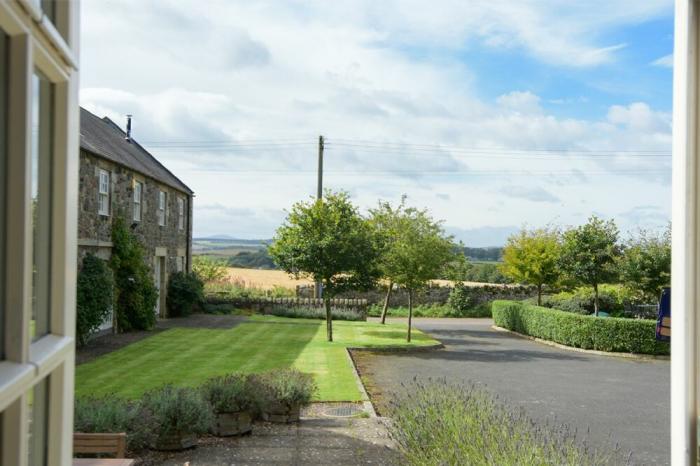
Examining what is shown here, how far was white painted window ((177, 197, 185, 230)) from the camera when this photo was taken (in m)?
27.1

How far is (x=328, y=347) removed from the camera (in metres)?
18.1

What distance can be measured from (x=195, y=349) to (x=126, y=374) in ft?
12.5

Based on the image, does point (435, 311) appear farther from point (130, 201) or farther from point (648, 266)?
point (130, 201)

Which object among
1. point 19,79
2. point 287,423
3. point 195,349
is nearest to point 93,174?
point 195,349

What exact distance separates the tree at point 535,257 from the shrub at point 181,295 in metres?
13.0

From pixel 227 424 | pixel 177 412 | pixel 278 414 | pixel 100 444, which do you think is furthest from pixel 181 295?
pixel 100 444

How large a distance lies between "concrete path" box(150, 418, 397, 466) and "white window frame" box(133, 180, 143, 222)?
1377 cm

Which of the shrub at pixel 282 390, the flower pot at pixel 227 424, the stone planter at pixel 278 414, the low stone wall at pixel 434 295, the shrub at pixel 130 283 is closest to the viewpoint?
the flower pot at pixel 227 424

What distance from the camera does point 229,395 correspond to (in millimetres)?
8383

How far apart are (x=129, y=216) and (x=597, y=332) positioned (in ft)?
45.7

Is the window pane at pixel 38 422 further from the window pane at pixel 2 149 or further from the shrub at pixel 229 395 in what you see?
the shrub at pixel 229 395

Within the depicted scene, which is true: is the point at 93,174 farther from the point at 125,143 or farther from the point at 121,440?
the point at 121,440

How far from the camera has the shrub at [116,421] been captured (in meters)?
7.17

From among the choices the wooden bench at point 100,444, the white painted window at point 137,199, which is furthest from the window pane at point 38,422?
the white painted window at point 137,199
